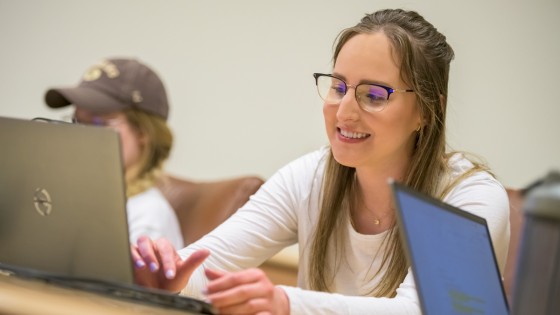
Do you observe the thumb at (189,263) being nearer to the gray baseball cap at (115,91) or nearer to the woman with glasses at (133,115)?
the woman with glasses at (133,115)

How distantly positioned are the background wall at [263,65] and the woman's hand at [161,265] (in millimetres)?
1069

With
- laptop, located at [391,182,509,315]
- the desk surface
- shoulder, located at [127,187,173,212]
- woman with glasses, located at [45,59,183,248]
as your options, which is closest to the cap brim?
woman with glasses, located at [45,59,183,248]

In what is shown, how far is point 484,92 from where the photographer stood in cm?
229

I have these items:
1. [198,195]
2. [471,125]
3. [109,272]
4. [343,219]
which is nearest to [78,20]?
[198,195]

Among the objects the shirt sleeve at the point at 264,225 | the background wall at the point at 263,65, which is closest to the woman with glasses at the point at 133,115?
the background wall at the point at 263,65

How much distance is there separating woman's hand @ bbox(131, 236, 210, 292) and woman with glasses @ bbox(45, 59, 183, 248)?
982 mm

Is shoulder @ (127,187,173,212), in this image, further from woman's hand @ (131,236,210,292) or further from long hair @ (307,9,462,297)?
woman's hand @ (131,236,210,292)

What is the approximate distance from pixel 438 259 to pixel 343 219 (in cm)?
72

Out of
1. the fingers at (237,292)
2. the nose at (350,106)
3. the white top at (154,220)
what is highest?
the nose at (350,106)

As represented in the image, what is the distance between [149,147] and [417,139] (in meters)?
1.13

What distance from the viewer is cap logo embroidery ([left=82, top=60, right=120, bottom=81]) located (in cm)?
253

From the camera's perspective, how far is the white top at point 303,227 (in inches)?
58.7

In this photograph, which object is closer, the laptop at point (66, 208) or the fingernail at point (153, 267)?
the laptop at point (66, 208)

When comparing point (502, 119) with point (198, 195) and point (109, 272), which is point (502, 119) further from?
point (109, 272)
